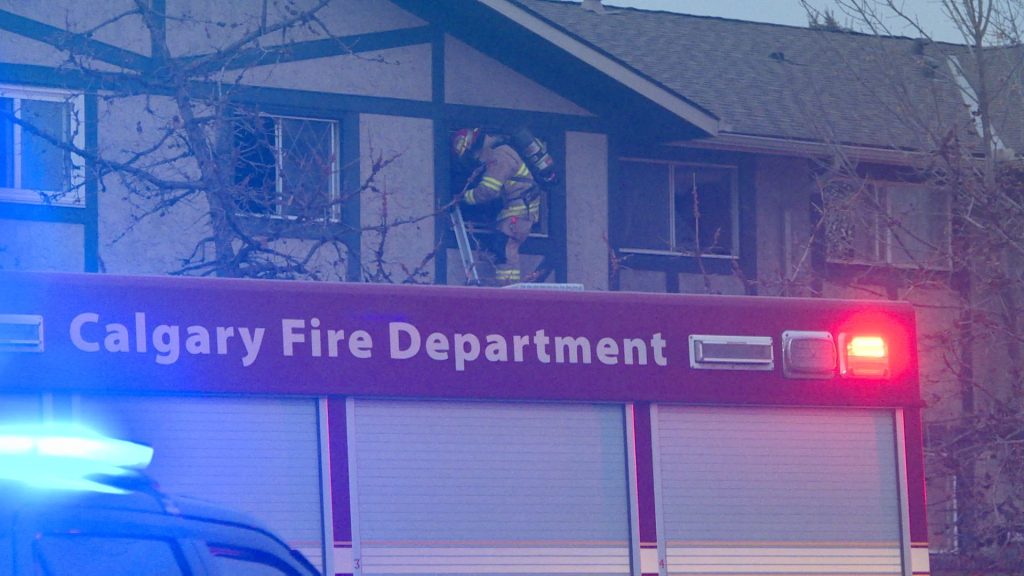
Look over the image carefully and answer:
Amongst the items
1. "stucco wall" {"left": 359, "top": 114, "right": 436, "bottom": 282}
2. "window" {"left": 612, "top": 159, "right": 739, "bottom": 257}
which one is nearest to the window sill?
"window" {"left": 612, "top": 159, "right": 739, "bottom": 257}

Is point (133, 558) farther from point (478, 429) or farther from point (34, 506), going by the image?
point (478, 429)

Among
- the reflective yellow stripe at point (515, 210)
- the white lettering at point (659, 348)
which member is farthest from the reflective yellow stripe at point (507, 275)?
the white lettering at point (659, 348)

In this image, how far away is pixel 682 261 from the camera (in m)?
16.2

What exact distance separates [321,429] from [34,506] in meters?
2.89

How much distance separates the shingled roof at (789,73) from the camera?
16297mm

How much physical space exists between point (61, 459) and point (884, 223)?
13194 millimetres

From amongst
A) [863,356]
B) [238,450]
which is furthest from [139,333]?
[863,356]

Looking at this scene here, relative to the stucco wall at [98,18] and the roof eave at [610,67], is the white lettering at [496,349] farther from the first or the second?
the roof eave at [610,67]

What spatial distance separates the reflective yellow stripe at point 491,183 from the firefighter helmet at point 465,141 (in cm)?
32

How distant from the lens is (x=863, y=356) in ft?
22.8

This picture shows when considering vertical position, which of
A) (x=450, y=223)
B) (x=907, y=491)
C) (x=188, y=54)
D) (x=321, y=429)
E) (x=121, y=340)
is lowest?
(x=907, y=491)

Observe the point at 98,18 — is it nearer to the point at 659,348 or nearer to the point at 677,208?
the point at 677,208

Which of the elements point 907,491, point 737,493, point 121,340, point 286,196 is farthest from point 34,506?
point 286,196

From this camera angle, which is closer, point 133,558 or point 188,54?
point 133,558
